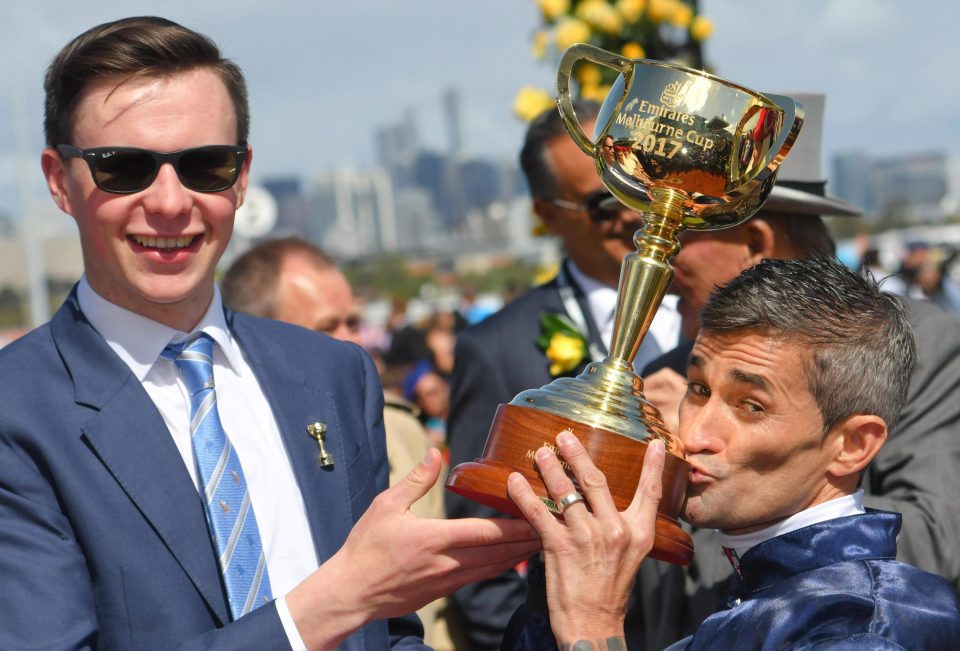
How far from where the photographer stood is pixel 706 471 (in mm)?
2436

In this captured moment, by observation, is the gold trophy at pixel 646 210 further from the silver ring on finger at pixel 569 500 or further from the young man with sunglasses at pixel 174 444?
the young man with sunglasses at pixel 174 444

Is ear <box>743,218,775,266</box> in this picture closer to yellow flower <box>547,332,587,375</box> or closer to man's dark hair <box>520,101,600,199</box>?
yellow flower <box>547,332,587,375</box>

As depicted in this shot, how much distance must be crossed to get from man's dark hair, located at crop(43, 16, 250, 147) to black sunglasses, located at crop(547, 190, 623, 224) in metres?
1.97

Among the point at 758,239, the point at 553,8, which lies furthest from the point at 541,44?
the point at 758,239

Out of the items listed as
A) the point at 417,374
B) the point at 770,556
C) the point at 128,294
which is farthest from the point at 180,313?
the point at 417,374

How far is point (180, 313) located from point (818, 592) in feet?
4.92

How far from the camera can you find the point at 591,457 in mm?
2270

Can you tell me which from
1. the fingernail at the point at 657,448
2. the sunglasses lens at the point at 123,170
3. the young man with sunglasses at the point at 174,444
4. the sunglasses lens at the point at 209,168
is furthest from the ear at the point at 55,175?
the fingernail at the point at 657,448

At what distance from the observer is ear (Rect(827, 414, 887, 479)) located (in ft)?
8.13

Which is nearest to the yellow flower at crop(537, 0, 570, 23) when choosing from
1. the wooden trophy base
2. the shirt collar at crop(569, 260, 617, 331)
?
the shirt collar at crop(569, 260, 617, 331)

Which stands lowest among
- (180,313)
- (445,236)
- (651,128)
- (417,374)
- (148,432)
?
(445,236)

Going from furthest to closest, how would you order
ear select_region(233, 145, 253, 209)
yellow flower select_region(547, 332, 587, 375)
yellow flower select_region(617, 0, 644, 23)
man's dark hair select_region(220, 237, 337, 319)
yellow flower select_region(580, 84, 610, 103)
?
yellow flower select_region(617, 0, 644, 23) → yellow flower select_region(580, 84, 610, 103) → man's dark hair select_region(220, 237, 337, 319) → yellow flower select_region(547, 332, 587, 375) → ear select_region(233, 145, 253, 209)

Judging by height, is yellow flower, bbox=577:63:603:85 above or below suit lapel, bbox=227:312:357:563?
above

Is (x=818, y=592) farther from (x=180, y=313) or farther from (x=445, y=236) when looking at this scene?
(x=445, y=236)
